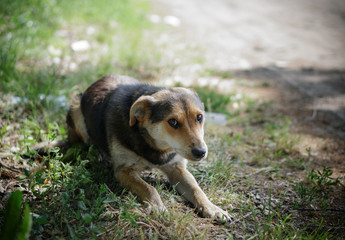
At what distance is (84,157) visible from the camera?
3.84m

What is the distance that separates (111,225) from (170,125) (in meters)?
1.17

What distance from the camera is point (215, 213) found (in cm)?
287

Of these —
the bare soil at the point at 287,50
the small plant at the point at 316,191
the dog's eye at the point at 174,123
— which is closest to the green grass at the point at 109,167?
the small plant at the point at 316,191

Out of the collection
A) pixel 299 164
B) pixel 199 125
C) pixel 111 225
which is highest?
pixel 199 125

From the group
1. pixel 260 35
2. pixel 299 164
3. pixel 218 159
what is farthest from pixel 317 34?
pixel 218 159

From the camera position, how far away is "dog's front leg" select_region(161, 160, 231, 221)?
2.87 metres

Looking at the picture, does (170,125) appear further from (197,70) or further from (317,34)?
(317,34)

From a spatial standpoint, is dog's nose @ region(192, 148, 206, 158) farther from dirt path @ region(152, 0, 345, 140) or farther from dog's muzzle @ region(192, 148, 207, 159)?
dirt path @ region(152, 0, 345, 140)

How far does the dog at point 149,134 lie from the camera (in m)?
2.94

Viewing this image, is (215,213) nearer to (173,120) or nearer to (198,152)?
(198,152)

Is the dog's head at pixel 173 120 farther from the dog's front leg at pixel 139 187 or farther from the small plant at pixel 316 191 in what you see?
the small plant at pixel 316 191

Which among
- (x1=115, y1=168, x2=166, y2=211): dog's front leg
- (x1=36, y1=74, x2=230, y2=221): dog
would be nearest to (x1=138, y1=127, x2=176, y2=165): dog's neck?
(x1=36, y1=74, x2=230, y2=221): dog

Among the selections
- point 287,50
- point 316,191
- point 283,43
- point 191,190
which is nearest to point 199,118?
point 191,190

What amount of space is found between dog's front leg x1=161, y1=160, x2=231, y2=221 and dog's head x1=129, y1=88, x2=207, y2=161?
33cm
